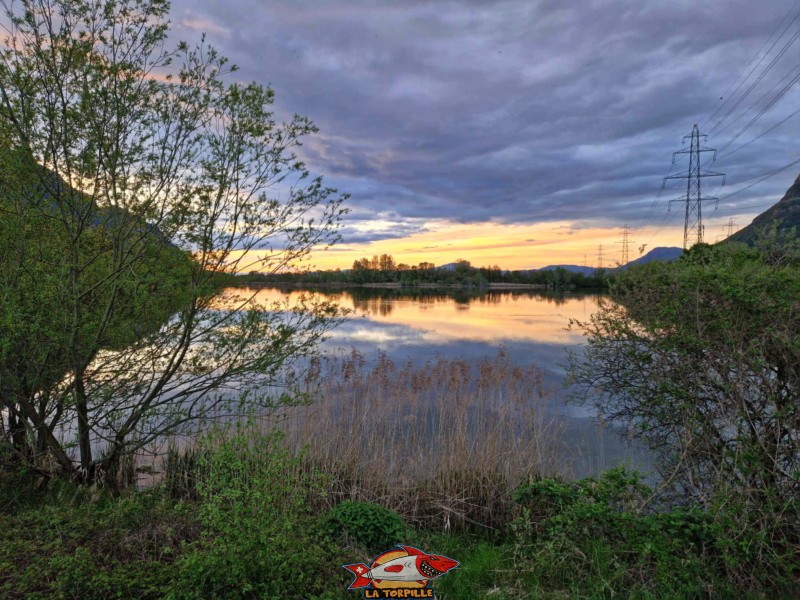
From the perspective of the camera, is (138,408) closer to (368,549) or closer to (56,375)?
(56,375)

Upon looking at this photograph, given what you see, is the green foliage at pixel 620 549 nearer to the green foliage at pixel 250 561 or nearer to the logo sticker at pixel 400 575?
the logo sticker at pixel 400 575

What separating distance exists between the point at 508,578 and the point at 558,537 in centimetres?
56

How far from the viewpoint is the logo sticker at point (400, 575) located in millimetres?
2348

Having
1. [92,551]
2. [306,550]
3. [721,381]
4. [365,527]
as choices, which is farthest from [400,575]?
[721,381]

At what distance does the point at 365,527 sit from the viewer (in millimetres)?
4172

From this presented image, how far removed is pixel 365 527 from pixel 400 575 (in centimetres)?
194

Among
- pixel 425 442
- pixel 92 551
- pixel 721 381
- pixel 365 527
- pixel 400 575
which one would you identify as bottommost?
pixel 425 442

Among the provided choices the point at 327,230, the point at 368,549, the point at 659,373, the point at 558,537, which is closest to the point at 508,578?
the point at 558,537

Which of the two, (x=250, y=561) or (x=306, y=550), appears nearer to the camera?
(x=250, y=561)

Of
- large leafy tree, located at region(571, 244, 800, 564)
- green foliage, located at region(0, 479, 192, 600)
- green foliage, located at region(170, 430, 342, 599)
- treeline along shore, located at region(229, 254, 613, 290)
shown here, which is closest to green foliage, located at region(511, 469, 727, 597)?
large leafy tree, located at region(571, 244, 800, 564)

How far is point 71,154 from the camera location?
15.8ft

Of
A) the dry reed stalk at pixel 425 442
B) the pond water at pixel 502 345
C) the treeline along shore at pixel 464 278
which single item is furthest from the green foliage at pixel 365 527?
the treeline along shore at pixel 464 278

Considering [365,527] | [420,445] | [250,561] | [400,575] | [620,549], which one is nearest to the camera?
[400,575]

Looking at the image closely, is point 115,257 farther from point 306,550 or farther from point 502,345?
point 502,345
